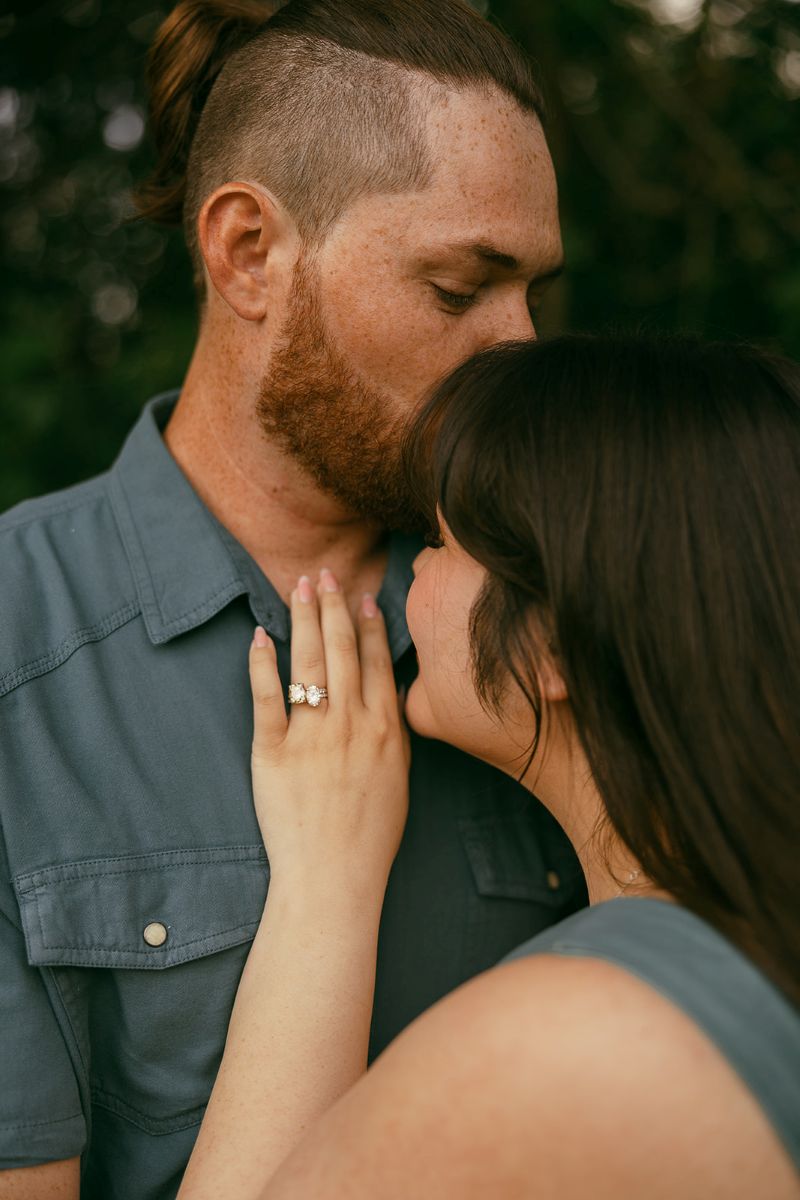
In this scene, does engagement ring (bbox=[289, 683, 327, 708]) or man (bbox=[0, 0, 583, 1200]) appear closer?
man (bbox=[0, 0, 583, 1200])

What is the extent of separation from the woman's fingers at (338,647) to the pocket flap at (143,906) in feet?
0.99

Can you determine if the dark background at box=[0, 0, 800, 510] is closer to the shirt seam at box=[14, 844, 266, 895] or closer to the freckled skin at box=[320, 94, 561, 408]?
the freckled skin at box=[320, 94, 561, 408]

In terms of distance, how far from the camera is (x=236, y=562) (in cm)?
212

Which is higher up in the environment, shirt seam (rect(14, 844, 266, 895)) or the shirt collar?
the shirt collar

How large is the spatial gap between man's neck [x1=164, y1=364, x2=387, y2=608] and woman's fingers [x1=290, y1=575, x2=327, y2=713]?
19cm

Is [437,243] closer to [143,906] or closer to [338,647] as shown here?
[338,647]

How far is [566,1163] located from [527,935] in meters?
0.89

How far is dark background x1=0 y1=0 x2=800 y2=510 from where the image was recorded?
333 cm

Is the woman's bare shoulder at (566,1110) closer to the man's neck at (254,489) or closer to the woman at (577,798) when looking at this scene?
the woman at (577,798)

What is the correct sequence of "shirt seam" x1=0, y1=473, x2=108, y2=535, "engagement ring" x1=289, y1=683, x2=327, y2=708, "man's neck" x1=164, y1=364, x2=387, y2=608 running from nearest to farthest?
1. "engagement ring" x1=289, y1=683, x2=327, y2=708
2. "shirt seam" x1=0, y1=473, x2=108, y2=535
3. "man's neck" x1=164, y1=364, x2=387, y2=608

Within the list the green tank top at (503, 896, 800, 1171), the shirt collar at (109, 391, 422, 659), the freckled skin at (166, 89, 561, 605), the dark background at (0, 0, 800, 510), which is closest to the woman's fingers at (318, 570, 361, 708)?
the shirt collar at (109, 391, 422, 659)

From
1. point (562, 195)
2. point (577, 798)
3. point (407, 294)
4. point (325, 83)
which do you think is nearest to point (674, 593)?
point (577, 798)

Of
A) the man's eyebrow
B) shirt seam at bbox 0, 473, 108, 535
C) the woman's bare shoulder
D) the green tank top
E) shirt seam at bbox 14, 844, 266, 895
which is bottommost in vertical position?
shirt seam at bbox 14, 844, 266, 895

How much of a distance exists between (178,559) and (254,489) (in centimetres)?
27
